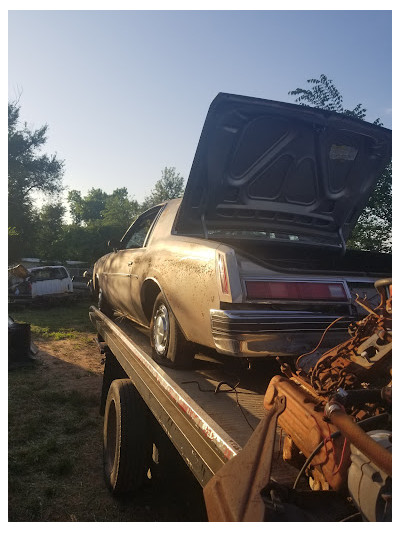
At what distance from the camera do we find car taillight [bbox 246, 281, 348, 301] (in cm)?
222

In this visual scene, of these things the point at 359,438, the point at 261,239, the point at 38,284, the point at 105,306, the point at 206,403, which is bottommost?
the point at 38,284

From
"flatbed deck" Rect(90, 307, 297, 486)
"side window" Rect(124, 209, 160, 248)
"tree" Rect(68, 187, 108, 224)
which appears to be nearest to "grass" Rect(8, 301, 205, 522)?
"flatbed deck" Rect(90, 307, 297, 486)

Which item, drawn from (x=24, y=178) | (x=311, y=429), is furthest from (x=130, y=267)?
(x=24, y=178)

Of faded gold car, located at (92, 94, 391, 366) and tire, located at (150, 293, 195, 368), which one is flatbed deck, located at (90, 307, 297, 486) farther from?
faded gold car, located at (92, 94, 391, 366)

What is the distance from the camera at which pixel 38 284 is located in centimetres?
1467

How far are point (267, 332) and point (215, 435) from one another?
682 mm

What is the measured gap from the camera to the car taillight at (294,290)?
2217 millimetres

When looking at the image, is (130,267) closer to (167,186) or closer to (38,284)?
(38,284)

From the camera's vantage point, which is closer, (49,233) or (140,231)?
(140,231)

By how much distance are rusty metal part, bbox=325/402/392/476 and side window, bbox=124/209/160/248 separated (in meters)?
2.89

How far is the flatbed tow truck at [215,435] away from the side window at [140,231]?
98 centimetres

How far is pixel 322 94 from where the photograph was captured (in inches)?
539

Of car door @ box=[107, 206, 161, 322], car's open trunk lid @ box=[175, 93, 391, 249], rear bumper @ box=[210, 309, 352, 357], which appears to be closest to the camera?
rear bumper @ box=[210, 309, 352, 357]
